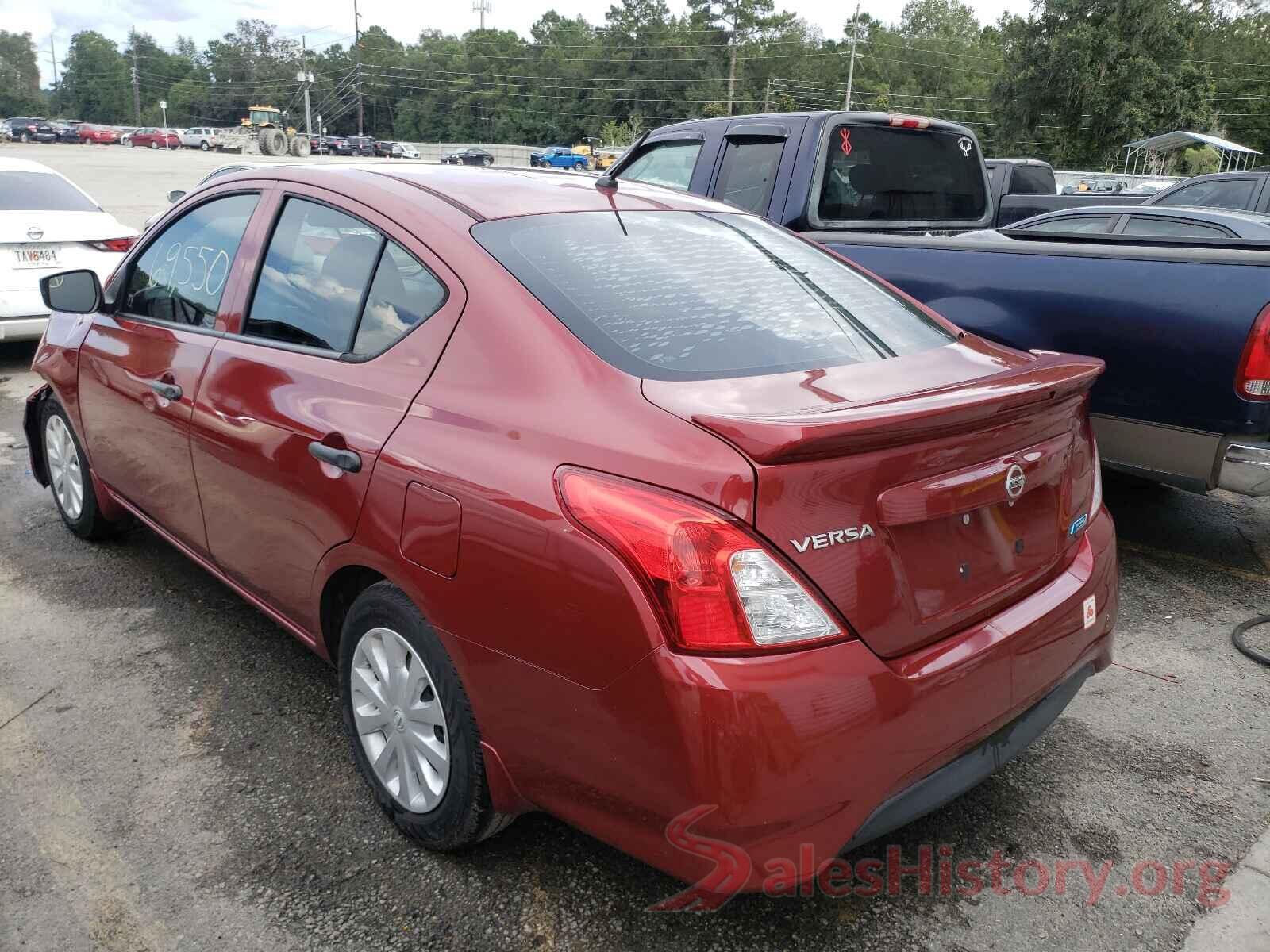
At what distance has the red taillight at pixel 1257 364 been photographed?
3.56 metres

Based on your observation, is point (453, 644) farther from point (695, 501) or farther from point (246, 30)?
point (246, 30)

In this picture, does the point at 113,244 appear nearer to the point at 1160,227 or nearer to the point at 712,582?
the point at 712,582

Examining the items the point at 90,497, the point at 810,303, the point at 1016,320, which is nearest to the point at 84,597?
the point at 90,497

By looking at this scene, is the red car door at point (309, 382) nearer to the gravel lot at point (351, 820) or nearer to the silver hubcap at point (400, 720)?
the silver hubcap at point (400, 720)

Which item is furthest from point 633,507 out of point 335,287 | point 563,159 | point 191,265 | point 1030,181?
point 563,159

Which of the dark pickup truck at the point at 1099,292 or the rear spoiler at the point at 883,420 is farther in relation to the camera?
the dark pickup truck at the point at 1099,292

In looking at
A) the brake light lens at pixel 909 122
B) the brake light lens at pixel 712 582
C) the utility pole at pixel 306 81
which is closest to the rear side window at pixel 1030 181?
Result: the brake light lens at pixel 909 122

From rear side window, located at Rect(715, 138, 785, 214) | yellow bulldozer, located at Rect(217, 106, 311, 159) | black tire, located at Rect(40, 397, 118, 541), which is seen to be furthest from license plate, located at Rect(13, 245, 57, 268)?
yellow bulldozer, located at Rect(217, 106, 311, 159)

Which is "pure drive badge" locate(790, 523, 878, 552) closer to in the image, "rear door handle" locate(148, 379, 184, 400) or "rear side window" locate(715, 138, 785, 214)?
"rear door handle" locate(148, 379, 184, 400)

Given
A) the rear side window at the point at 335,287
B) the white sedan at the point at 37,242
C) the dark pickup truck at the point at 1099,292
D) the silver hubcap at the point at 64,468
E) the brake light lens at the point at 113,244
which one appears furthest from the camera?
the brake light lens at the point at 113,244

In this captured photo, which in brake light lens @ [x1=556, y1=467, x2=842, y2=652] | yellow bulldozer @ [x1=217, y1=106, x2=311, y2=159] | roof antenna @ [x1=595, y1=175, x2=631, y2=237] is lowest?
brake light lens @ [x1=556, y1=467, x2=842, y2=652]

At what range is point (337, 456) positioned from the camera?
242 cm

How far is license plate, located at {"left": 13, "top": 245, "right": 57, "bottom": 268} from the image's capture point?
7.30m

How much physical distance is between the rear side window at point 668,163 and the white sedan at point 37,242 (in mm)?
4232
